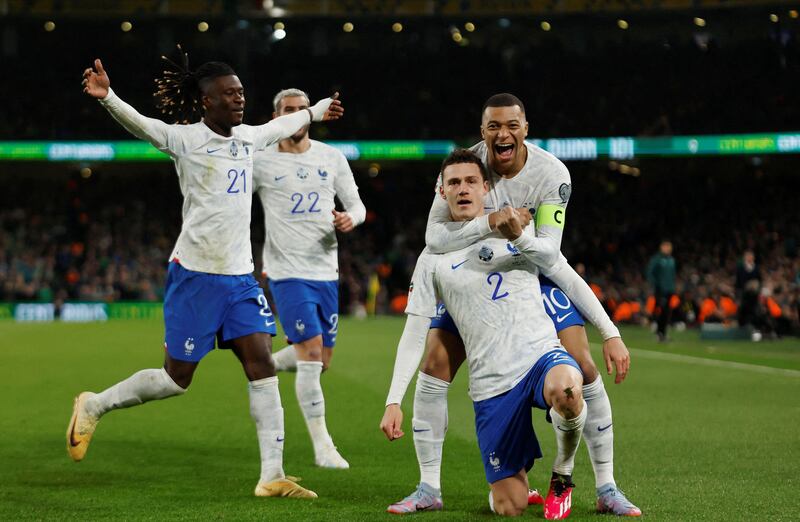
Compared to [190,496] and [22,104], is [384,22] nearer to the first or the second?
[22,104]

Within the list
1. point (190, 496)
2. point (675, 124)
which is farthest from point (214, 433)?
point (675, 124)

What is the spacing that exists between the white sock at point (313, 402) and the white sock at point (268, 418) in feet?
3.45

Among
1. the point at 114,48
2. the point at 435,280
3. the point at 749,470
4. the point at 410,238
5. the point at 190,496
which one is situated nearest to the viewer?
the point at 435,280

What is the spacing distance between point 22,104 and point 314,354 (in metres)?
32.1

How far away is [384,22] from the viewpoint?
40.2m

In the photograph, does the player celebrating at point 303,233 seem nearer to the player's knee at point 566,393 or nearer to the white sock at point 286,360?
the white sock at point 286,360

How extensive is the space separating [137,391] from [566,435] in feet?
8.82

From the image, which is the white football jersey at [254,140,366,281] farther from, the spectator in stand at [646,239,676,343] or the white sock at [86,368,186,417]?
the spectator in stand at [646,239,676,343]

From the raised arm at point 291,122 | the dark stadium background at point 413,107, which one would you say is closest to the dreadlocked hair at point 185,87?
the raised arm at point 291,122

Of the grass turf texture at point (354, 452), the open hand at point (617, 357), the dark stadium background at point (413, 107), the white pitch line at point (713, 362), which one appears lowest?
the grass turf texture at point (354, 452)

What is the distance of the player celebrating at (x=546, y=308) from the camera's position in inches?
213

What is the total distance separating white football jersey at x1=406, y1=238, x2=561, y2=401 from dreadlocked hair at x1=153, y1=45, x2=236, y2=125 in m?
1.87

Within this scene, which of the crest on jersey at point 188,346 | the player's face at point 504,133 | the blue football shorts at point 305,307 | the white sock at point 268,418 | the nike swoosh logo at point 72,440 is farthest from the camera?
the blue football shorts at point 305,307

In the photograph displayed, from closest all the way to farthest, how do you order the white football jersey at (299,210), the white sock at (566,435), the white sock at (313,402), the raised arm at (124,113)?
the white sock at (566,435) → the raised arm at (124,113) → the white sock at (313,402) → the white football jersey at (299,210)
